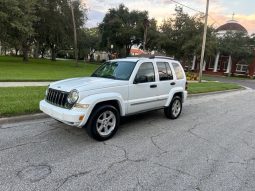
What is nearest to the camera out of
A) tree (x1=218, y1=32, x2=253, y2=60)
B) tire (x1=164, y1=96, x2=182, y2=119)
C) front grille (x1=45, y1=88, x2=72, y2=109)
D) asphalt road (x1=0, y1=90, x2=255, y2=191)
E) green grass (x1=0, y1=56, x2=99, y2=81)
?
asphalt road (x1=0, y1=90, x2=255, y2=191)

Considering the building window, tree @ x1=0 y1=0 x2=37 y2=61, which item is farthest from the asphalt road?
the building window

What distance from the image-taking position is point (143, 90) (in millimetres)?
6477

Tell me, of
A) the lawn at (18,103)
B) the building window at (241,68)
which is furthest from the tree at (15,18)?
the building window at (241,68)

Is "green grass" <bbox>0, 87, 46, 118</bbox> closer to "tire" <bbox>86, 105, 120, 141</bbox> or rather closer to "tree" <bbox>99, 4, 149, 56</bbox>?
"tire" <bbox>86, 105, 120, 141</bbox>

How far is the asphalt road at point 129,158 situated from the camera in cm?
379

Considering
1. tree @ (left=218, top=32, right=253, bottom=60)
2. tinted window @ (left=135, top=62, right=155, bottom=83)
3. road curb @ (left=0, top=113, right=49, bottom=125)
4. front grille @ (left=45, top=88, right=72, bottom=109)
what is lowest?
road curb @ (left=0, top=113, right=49, bottom=125)

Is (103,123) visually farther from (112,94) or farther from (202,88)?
(202,88)

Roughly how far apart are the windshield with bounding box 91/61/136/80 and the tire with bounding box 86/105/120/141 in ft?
3.32

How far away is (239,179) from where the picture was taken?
4145 mm

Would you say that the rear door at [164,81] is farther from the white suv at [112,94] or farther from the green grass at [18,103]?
the green grass at [18,103]

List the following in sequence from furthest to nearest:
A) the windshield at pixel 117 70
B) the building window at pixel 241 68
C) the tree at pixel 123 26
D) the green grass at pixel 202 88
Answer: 1. the building window at pixel 241 68
2. the tree at pixel 123 26
3. the green grass at pixel 202 88
4. the windshield at pixel 117 70

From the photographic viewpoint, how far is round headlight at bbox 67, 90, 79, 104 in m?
5.16

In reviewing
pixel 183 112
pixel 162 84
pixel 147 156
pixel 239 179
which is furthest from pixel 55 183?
pixel 183 112

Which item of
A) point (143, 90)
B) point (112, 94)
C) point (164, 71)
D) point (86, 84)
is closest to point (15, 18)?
point (164, 71)
